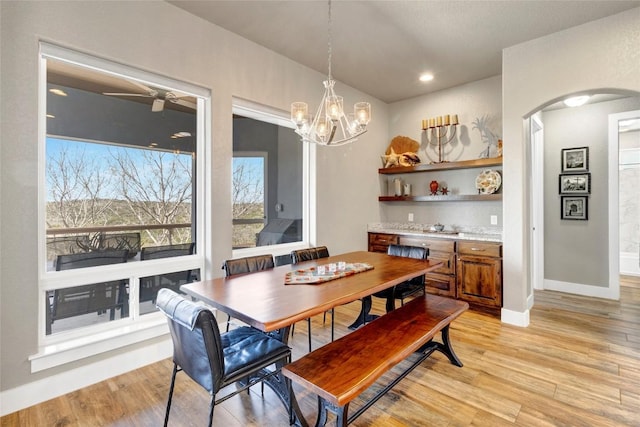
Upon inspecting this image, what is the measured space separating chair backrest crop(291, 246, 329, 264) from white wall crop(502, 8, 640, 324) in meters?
2.08

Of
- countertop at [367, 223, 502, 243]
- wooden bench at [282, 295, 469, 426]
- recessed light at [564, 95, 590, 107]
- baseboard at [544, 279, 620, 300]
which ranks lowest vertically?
baseboard at [544, 279, 620, 300]

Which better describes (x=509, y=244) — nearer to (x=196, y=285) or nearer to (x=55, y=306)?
(x=196, y=285)

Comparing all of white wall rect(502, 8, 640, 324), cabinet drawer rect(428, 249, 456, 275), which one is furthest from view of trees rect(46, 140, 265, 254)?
white wall rect(502, 8, 640, 324)

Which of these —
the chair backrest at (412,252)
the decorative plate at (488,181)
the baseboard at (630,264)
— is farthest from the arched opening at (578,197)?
the chair backrest at (412,252)

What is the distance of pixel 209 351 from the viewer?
4.89ft

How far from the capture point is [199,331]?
4.82ft

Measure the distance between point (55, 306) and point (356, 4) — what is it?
3.37m

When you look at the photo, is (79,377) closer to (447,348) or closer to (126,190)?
(126,190)

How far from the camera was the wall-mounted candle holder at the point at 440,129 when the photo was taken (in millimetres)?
4418

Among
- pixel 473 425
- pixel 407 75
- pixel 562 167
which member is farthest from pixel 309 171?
pixel 562 167

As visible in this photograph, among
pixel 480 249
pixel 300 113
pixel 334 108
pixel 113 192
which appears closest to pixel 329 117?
pixel 334 108

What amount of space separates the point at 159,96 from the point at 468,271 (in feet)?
12.7

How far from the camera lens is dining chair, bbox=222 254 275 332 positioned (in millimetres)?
2453

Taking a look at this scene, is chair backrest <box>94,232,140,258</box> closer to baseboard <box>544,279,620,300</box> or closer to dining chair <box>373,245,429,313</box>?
dining chair <box>373,245,429,313</box>
